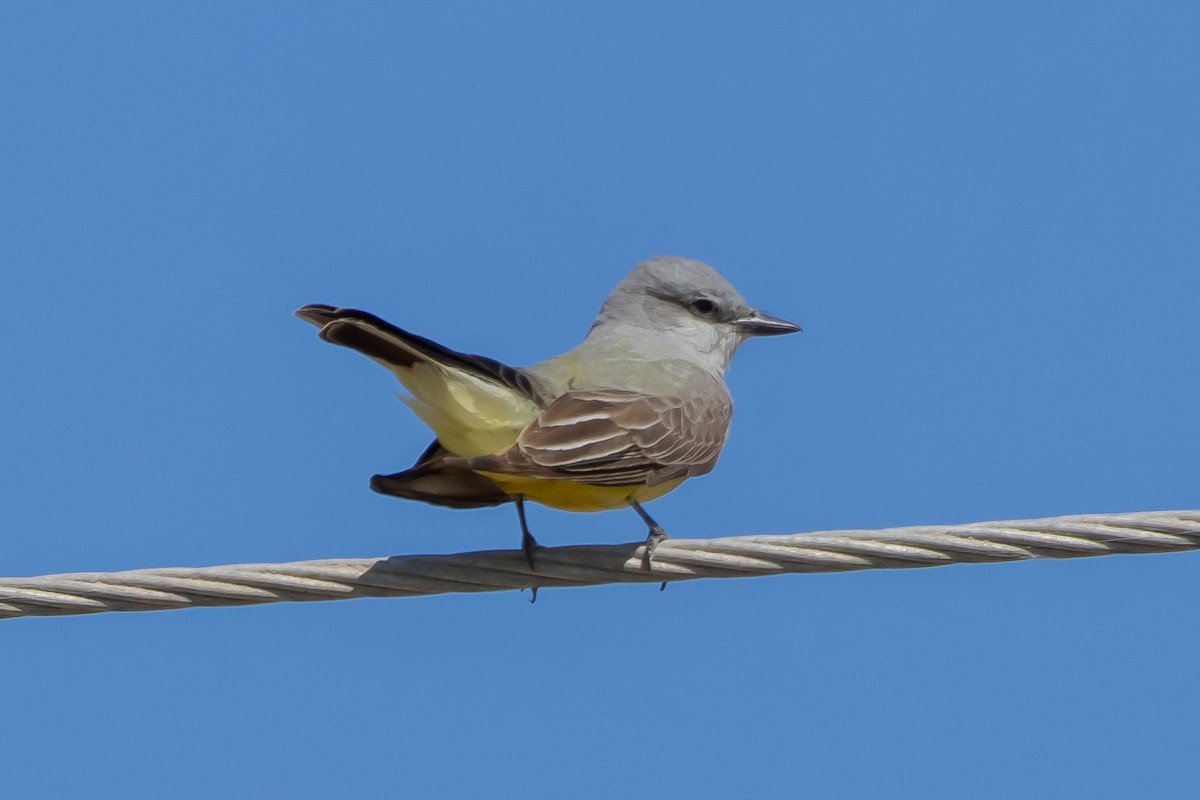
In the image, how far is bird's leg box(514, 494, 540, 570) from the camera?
17.1ft

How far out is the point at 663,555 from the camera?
16.5 feet

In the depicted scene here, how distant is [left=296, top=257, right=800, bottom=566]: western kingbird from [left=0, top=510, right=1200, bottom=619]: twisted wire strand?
0.17 metres

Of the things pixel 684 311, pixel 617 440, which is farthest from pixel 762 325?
pixel 617 440

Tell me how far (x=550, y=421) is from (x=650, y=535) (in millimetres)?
572

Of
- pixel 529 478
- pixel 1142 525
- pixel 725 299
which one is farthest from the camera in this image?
pixel 725 299

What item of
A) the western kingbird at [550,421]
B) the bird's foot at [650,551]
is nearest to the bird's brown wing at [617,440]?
the western kingbird at [550,421]

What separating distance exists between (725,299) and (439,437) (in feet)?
7.61

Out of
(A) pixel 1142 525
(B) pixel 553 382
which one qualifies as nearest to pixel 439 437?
(B) pixel 553 382

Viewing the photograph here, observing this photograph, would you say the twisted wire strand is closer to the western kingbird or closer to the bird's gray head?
the western kingbird

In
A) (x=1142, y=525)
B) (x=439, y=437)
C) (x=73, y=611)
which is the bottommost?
(x=73, y=611)

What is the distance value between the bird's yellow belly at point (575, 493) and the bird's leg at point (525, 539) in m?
0.06

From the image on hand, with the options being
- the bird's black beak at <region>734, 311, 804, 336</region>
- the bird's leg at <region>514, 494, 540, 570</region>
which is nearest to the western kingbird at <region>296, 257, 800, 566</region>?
the bird's leg at <region>514, 494, 540, 570</region>

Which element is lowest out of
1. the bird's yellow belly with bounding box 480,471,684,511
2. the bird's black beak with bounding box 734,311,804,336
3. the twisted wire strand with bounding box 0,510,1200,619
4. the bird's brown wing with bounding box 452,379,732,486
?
the twisted wire strand with bounding box 0,510,1200,619

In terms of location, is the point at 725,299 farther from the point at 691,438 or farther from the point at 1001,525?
the point at 1001,525
